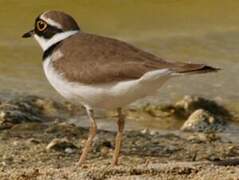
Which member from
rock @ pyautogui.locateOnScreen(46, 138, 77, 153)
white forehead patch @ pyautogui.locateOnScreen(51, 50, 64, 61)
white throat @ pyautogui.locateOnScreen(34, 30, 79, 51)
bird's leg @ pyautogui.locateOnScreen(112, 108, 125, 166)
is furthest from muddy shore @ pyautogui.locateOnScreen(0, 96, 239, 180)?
white throat @ pyautogui.locateOnScreen(34, 30, 79, 51)

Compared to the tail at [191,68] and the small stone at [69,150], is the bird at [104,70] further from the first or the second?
Answer: the small stone at [69,150]

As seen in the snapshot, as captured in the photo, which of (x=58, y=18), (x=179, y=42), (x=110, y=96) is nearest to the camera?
(x=110, y=96)

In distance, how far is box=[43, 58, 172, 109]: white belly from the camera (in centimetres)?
561

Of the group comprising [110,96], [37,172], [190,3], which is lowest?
[37,172]

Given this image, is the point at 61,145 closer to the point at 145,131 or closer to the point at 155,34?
the point at 145,131

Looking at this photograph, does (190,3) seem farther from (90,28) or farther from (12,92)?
(12,92)

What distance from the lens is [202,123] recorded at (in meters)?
8.09

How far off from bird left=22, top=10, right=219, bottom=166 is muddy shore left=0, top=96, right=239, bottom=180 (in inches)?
18.0

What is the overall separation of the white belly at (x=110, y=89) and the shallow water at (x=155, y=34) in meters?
2.99

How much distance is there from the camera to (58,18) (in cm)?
632

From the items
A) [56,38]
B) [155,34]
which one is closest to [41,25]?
[56,38]

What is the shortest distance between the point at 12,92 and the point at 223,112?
2.08 m

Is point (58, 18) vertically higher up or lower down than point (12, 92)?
higher up

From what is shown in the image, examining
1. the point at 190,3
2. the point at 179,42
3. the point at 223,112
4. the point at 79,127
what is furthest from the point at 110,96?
the point at 190,3
